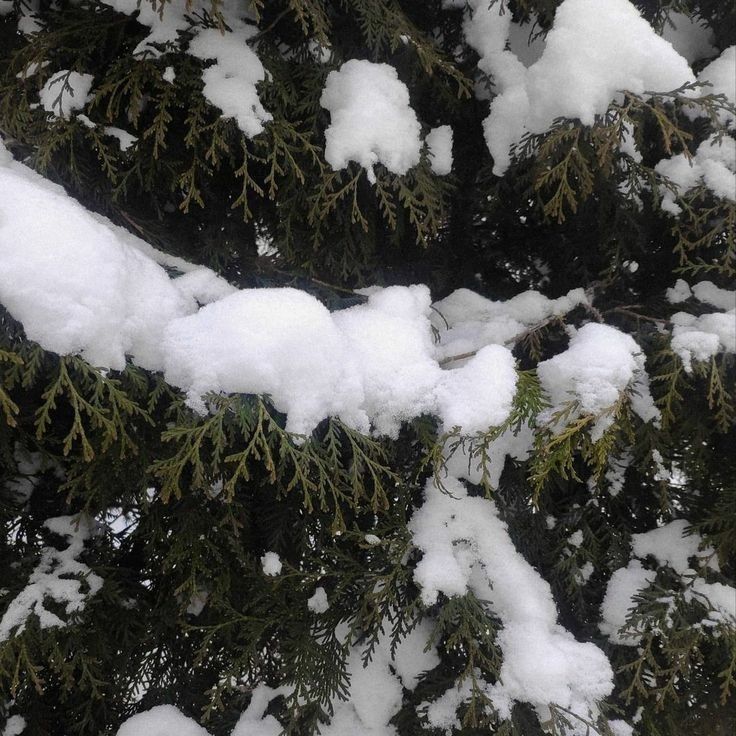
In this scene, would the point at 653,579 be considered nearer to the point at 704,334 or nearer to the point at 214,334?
the point at 704,334

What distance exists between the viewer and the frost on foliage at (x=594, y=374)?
6.33 ft

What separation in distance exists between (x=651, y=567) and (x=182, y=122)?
2907 millimetres

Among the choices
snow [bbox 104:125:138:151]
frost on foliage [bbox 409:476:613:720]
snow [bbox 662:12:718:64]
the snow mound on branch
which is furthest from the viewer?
snow [bbox 662:12:718:64]

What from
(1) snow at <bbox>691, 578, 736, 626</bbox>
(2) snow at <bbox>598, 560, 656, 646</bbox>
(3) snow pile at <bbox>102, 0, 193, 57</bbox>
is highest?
(3) snow pile at <bbox>102, 0, 193, 57</bbox>

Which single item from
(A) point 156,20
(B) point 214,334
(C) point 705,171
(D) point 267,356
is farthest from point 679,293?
(A) point 156,20

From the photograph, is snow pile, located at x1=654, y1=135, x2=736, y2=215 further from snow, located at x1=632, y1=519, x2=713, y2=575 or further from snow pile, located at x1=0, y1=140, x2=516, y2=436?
snow, located at x1=632, y1=519, x2=713, y2=575

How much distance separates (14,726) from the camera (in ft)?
8.21

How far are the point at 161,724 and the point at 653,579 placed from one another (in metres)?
2.24

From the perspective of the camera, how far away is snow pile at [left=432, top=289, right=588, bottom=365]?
Result: 251 cm

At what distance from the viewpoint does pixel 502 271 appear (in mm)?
3258

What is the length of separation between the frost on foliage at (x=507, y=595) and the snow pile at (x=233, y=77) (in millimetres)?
1630

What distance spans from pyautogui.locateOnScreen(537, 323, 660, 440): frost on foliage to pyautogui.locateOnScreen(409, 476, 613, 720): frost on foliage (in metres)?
0.54

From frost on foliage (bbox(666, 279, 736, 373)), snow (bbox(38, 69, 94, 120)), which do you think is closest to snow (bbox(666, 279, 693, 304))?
frost on foliage (bbox(666, 279, 736, 373))

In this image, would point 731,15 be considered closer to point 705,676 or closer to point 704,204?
point 704,204
